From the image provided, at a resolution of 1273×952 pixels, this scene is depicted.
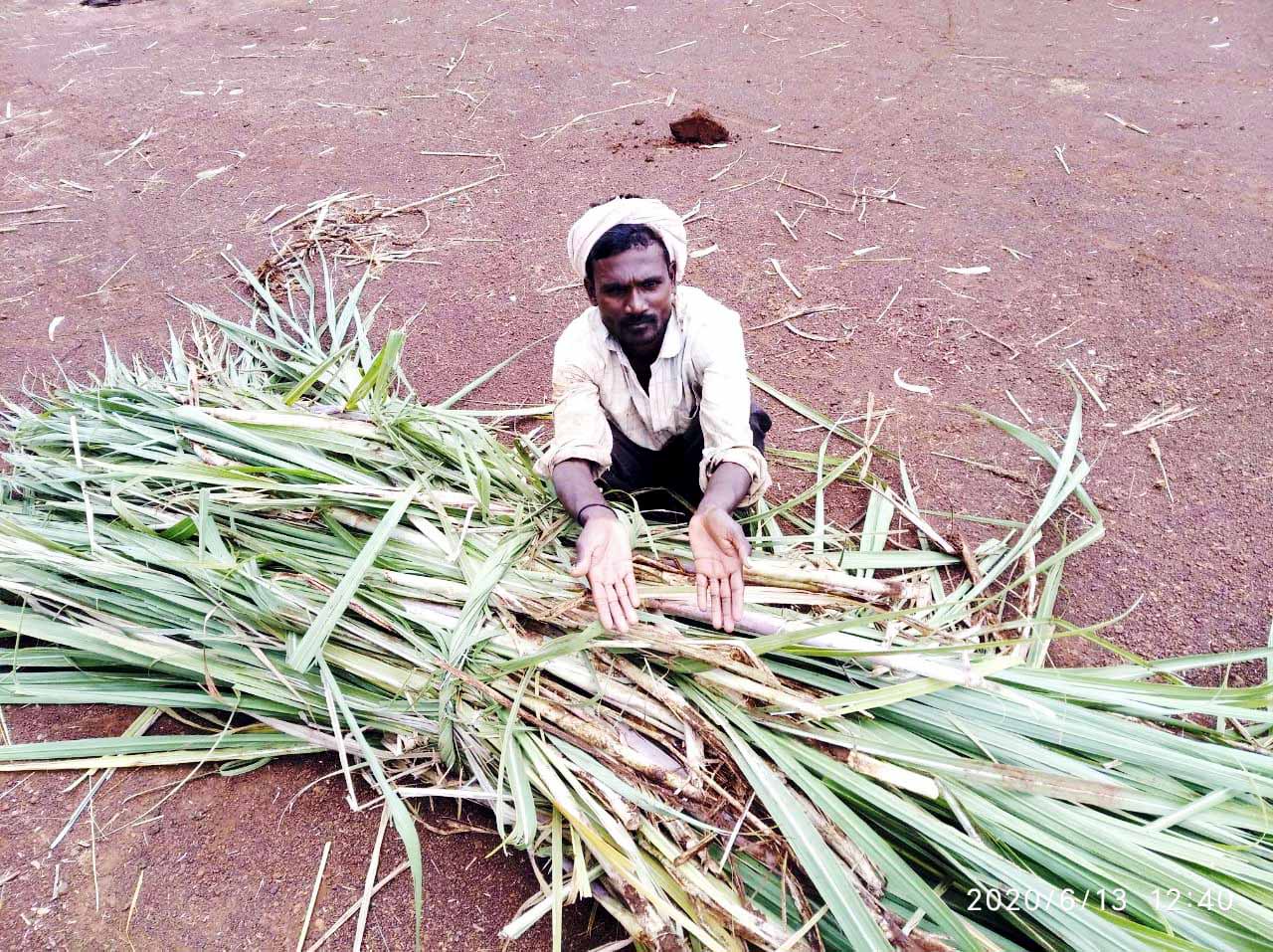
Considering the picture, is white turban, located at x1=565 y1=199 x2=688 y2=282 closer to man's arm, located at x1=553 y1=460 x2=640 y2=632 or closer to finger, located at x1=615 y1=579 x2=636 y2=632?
man's arm, located at x1=553 y1=460 x2=640 y2=632

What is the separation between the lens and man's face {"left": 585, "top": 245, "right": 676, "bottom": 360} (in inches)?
69.9

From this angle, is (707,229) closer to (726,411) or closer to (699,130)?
(699,130)

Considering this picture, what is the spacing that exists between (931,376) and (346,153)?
3258mm

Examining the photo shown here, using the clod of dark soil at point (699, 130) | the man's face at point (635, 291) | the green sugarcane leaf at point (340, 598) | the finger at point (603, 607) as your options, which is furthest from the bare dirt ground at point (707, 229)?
the man's face at point (635, 291)

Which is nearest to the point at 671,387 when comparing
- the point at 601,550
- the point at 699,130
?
the point at 601,550

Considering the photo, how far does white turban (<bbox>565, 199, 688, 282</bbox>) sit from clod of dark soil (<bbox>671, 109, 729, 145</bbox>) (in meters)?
2.72

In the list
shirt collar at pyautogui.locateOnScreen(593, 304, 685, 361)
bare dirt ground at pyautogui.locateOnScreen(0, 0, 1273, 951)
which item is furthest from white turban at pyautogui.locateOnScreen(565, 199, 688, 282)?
bare dirt ground at pyautogui.locateOnScreen(0, 0, 1273, 951)

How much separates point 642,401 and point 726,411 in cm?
26

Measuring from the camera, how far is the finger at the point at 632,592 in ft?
5.27

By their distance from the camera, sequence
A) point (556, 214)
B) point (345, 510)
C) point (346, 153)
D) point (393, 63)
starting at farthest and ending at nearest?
point (393, 63) → point (346, 153) → point (556, 214) → point (345, 510)

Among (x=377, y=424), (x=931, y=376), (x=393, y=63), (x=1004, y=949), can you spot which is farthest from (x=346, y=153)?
(x=1004, y=949)

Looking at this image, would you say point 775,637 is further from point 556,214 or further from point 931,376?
point 556,214

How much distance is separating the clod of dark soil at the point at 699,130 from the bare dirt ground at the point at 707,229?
0.10m

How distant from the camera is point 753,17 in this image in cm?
574
